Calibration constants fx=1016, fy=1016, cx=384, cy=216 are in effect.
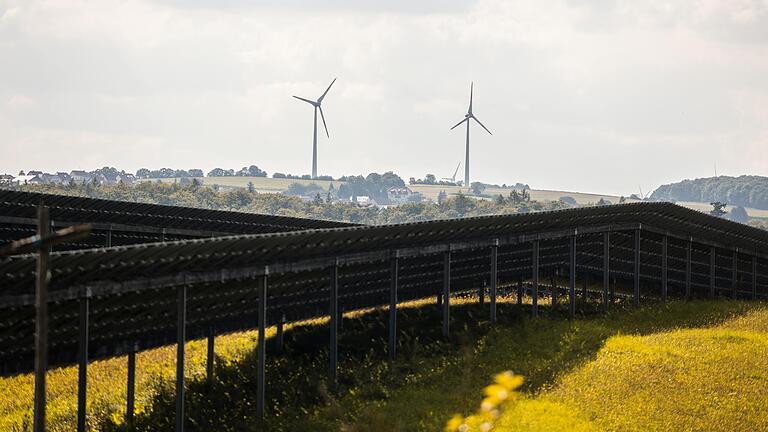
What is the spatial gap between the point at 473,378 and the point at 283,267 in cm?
853

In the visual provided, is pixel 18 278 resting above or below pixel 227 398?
above

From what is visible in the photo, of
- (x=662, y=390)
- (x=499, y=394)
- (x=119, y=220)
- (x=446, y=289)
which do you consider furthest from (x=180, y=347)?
(x=499, y=394)

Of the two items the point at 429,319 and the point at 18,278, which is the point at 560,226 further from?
the point at 18,278

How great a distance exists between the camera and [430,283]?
49938 millimetres

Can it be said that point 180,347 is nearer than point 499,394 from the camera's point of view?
No

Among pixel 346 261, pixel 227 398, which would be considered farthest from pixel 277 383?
pixel 346 261

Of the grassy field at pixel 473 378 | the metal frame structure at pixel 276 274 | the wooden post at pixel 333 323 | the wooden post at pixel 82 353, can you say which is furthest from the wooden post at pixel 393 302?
the wooden post at pixel 82 353

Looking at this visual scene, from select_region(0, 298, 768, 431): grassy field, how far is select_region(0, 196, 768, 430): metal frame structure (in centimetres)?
161

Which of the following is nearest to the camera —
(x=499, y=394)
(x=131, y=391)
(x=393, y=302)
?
(x=499, y=394)

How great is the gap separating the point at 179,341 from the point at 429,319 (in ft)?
74.6

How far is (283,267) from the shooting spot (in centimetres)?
3212

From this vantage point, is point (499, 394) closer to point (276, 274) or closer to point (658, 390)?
point (276, 274)

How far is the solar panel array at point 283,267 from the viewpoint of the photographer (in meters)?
26.2

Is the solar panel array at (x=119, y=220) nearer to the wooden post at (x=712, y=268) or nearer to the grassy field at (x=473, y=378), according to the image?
the grassy field at (x=473, y=378)
